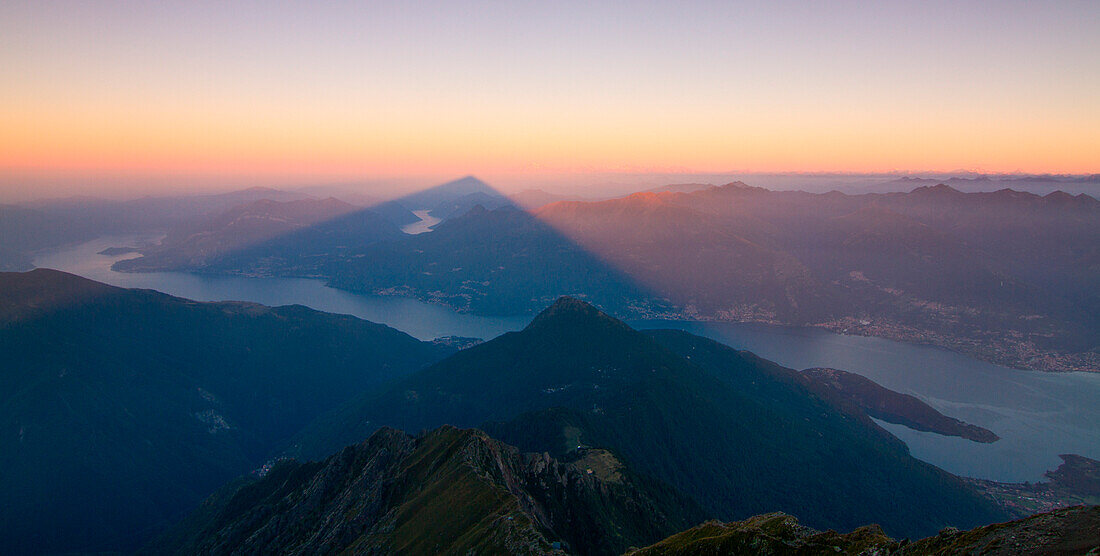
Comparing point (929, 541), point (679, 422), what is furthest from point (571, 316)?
point (929, 541)

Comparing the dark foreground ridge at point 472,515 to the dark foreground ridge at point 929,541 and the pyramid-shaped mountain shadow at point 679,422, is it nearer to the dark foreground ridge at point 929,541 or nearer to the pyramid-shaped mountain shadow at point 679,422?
the dark foreground ridge at point 929,541

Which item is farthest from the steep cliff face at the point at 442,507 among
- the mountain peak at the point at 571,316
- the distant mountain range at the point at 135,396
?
the mountain peak at the point at 571,316

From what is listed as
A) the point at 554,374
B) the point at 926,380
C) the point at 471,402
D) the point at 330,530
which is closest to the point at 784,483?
the point at 554,374

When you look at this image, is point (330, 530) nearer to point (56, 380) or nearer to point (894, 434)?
point (56, 380)

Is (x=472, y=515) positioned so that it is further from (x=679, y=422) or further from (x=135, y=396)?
(x=135, y=396)

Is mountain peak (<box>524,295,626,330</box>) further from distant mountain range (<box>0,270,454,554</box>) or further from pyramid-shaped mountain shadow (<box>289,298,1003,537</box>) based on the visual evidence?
distant mountain range (<box>0,270,454,554</box>)

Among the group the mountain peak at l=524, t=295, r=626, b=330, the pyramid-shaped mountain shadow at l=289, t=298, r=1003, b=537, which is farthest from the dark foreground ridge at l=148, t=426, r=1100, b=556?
the mountain peak at l=524, t=295, r=626, b=330
